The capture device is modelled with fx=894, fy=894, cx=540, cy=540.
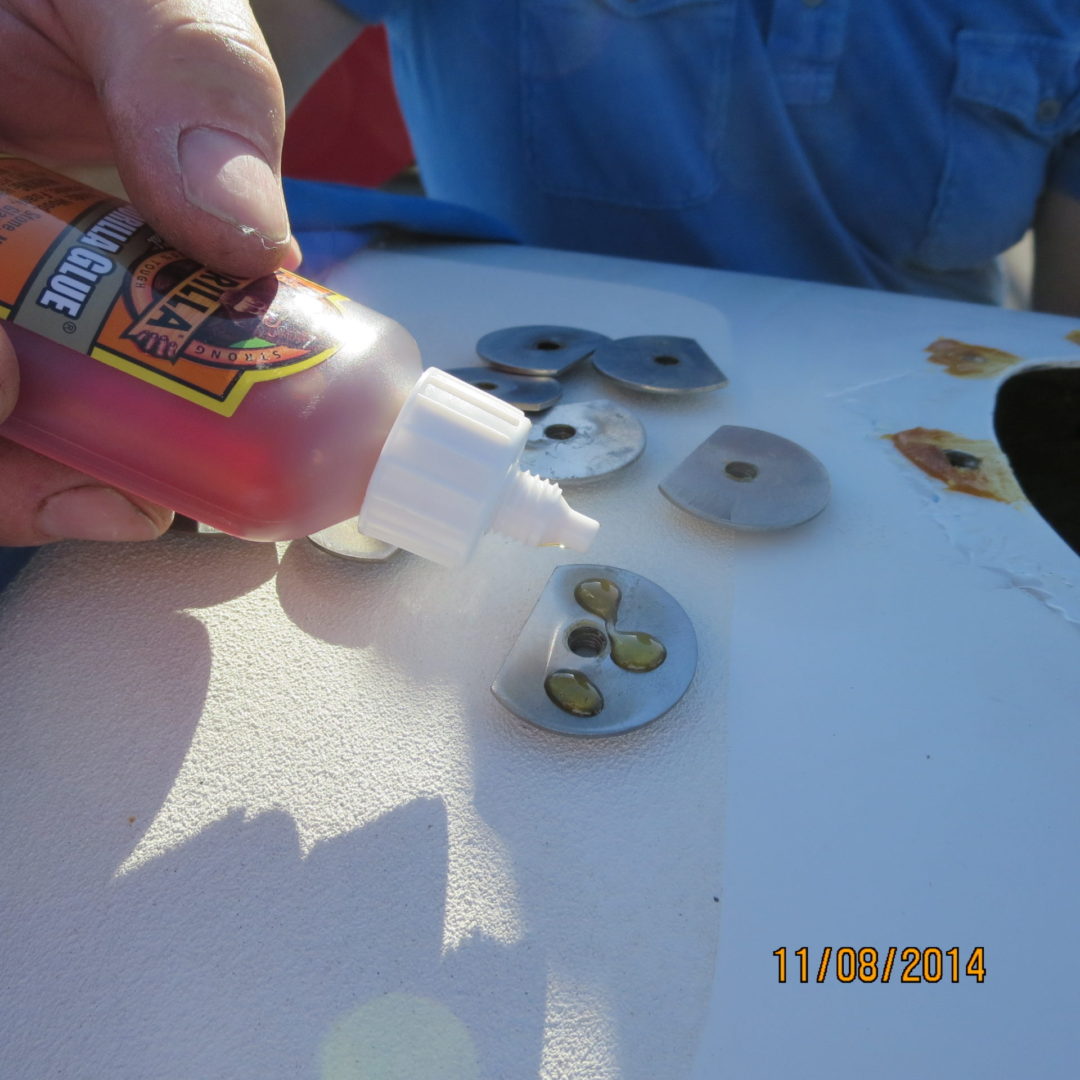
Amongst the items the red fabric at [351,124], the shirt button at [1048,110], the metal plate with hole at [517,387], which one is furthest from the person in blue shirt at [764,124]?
the red fabric at [351,124]

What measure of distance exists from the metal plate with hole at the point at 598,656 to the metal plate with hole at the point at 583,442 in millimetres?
81

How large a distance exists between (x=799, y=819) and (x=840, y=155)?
712 mm

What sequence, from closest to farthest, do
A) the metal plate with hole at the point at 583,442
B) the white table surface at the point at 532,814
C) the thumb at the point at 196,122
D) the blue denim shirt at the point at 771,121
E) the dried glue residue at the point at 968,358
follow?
the white table surface at the point at 532,814 → the thumb at the point at 196,122 → the metal plate with hole at the point at 583,442 → the dried glue residue at the point at 968,358 → the blue denim shirt at the point at 771,121

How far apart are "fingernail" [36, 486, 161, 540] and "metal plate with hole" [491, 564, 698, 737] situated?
21cm

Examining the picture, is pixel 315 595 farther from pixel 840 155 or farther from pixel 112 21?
pixel 840 155

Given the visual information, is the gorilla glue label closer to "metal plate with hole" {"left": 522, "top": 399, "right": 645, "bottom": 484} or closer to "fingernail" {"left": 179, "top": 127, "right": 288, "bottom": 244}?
"fingernail" {"left": 179, "top": 127, "right": 288, "bottom": 244}

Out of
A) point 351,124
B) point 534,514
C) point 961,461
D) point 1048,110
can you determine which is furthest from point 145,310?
point 351,124

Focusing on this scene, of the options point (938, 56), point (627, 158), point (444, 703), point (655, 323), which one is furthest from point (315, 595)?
point (938, 56)

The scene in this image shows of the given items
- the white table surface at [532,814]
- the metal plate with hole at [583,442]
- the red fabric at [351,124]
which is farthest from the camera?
the red fabric at [351,124]

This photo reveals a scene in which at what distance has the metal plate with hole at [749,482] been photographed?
49 centimetres

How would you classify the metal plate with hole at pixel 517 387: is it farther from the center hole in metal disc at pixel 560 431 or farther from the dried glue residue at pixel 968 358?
the dried glue residue at pixel 968 358

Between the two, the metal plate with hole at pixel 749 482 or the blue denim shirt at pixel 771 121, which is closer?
the metal plate with hole at pixel 749 482

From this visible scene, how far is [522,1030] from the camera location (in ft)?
0.99
